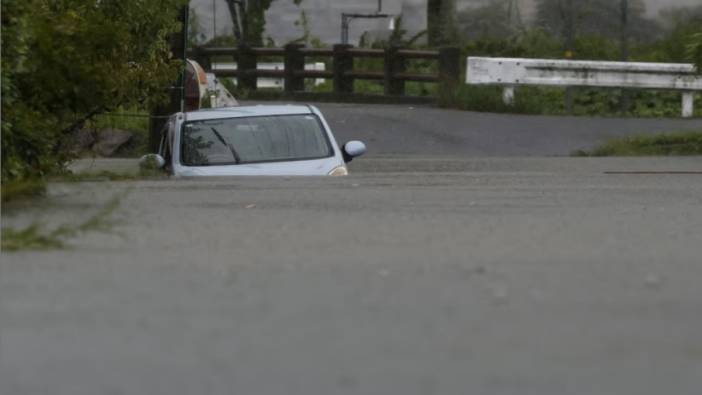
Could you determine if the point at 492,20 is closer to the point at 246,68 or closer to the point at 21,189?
the point at 246,68

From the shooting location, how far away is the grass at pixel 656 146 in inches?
890

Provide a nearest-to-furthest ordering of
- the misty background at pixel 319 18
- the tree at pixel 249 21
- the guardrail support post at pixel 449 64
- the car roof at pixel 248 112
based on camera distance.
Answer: the car roof at pixel 248 112 → the guardrail support post at pixel 449 64 → the tree at pixel 249 21 → the misty background at pixel 319 18

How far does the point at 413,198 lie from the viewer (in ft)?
45.3

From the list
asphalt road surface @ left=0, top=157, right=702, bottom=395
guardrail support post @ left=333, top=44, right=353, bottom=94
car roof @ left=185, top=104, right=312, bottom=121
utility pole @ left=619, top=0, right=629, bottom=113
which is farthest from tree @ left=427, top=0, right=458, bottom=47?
asphalt road surface @ left=0, top=157, right=702, bottom=395

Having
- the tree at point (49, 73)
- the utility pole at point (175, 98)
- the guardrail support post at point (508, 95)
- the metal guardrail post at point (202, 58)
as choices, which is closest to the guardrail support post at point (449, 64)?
the guardrail support post at point (508, 95)

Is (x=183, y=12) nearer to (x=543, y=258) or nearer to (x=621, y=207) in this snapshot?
(x=621, y=207)

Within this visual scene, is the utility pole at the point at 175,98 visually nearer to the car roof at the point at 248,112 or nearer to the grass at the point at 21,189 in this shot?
the car roof at the point at 248,112

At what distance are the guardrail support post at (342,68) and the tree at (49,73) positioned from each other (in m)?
16.4

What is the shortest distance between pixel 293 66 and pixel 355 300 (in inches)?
1036

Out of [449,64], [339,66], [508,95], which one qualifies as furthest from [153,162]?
[339,66]

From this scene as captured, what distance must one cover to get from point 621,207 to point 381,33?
2406cm

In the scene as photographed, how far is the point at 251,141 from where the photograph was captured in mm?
17375

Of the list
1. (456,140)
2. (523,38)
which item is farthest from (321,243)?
(523,38)

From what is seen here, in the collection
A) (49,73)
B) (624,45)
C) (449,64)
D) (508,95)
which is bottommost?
(508,95)
